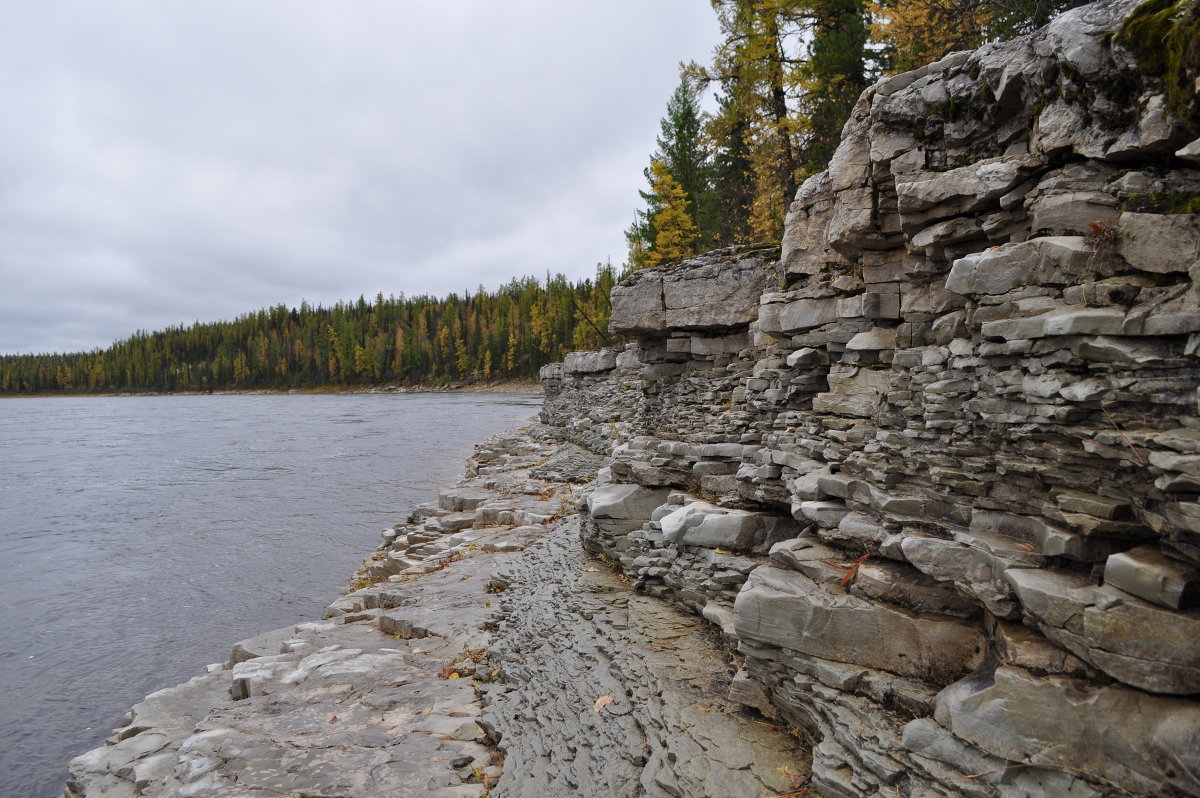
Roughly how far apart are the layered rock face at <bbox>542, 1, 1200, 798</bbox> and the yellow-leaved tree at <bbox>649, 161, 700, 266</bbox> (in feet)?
96.7

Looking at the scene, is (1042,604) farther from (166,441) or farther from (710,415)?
(166,441)

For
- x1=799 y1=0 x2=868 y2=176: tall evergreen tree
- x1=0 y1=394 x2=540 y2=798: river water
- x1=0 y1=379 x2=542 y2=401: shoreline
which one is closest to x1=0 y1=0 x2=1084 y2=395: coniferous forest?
x1=799 y1=0 x2=868 y2=176: tall evergreen tree

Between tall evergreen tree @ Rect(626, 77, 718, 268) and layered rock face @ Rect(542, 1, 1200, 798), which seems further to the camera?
tall evergreen tree @ Rect(626, 77, 718, 268)

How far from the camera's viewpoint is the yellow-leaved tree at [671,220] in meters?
37.1

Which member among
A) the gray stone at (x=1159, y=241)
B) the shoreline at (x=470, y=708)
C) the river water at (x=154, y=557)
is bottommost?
the river water at (x=154, y=557)

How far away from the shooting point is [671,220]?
1478 inches

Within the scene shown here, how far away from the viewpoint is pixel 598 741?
698 cm

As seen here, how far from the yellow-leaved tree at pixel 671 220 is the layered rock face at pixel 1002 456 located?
2946cm

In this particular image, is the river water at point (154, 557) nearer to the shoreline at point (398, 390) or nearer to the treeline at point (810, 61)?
the treeline at point (810, 61)

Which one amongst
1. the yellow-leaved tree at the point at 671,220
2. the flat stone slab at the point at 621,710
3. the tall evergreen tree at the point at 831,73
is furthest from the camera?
the yellow-leaved tree at the point at 671,220

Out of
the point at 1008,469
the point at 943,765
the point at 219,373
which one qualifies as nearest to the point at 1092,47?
the point at 1008,469

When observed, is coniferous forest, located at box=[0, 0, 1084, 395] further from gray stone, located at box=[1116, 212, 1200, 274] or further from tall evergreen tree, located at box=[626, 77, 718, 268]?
gray stone, located at box=[1116, 212, 1200, 274]

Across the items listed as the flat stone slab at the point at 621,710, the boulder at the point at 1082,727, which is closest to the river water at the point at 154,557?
the flat stone slab at the point at 621,710

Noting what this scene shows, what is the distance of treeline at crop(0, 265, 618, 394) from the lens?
125 metres
